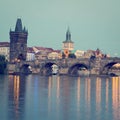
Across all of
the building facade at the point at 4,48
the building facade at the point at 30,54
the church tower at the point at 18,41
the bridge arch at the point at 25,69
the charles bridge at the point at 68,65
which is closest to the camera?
the charles bridge at the point at 68,65

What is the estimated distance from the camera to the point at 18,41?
452ft

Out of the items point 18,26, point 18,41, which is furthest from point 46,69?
point 18,26

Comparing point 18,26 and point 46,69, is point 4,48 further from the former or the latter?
point 46,69

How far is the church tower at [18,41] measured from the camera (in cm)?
13704

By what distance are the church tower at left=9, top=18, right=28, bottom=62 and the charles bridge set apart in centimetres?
512

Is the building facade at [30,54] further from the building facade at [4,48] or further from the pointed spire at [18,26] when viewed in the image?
the pointed spire at [18,26]

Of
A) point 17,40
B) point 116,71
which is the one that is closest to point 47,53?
point 116,71

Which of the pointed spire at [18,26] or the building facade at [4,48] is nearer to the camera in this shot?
the pointed spire at [18,26]

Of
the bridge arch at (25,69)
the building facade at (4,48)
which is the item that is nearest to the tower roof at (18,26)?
the bridge arch at (25,69)

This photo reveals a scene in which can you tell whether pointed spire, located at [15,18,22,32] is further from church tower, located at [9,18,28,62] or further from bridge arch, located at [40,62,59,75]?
bridge arch, located at [40,62,59,75]

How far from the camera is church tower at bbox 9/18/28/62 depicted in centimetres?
13704

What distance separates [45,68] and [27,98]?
288 feet

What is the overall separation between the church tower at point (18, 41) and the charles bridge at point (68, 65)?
5.12 metres

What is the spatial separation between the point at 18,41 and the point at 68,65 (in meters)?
20.6
